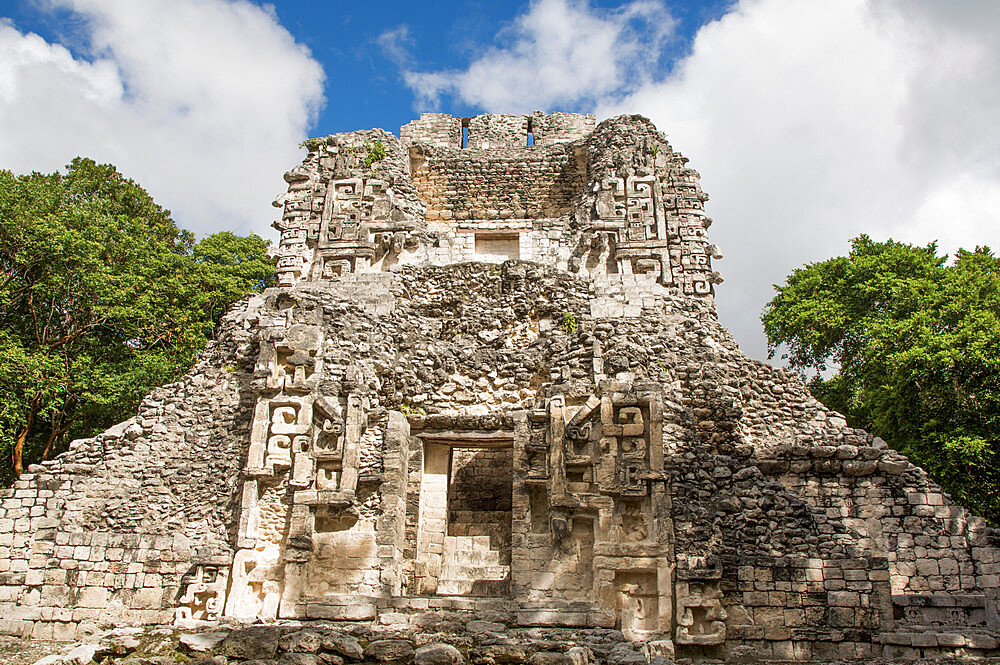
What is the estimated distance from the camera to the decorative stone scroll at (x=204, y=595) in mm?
10078

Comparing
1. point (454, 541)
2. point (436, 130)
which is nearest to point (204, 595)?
point (454, 541)

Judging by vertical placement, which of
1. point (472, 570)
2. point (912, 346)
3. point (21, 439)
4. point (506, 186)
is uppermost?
point (506, 186)

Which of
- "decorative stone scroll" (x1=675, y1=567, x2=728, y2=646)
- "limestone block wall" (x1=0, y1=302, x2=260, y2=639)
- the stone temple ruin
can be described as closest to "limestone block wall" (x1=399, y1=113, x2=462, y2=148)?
the stone temple ruin

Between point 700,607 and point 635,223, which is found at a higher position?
point 635,223

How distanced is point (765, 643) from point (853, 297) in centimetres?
1251

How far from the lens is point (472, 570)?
37.8ft

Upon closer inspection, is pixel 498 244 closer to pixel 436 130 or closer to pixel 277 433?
pixel 436 130

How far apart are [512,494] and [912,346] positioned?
9.57 meters

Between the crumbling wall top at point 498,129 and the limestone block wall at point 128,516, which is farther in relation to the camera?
the crumbling wall top at point 498,129

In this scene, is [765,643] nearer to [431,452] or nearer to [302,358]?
[431,452]

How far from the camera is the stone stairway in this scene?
→ 11117 mm

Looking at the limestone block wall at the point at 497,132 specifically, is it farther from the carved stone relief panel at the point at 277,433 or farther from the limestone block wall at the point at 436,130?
the carved stone relief panel at the point at 277,433

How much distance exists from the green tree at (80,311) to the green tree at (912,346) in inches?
609

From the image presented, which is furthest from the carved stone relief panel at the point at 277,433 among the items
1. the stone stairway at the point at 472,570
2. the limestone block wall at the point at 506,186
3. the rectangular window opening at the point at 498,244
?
the limestone block wall at the point at 506,186
